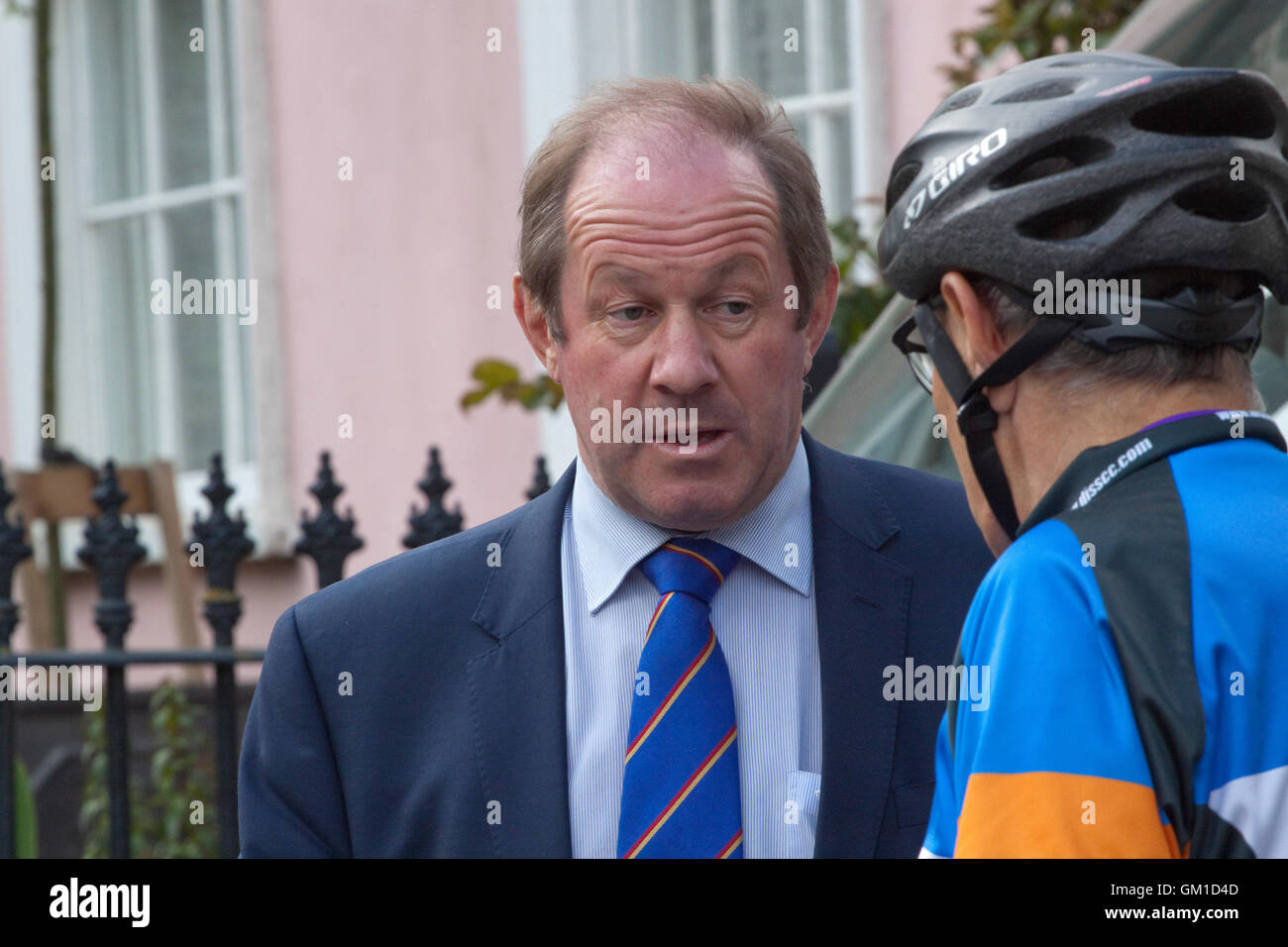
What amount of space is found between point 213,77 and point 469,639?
22.8ft

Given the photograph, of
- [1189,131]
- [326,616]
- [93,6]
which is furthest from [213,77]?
[1189,131]

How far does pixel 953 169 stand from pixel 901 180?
0.19 meters

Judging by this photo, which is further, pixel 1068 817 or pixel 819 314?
pixel 819 314

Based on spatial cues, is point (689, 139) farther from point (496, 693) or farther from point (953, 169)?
point (496, 693)

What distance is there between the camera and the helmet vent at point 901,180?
2043 mm

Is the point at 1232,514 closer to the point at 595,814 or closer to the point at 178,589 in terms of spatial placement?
the point at 595,814

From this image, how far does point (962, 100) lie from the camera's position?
1999 mm

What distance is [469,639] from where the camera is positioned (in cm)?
246

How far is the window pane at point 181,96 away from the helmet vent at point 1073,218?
764cm

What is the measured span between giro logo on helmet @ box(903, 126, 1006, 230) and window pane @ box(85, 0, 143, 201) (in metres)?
7.99

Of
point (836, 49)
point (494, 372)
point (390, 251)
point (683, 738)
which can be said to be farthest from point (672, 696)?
point (390, 251)

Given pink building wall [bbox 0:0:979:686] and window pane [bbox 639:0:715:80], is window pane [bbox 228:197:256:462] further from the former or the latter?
window pane [bbox 639:0:715:80]

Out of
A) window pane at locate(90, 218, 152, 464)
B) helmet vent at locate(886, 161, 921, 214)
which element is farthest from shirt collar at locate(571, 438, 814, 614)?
window pane at locate(90, 218, 152, 464)

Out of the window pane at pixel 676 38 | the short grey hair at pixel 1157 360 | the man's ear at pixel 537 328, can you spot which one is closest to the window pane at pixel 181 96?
the window pane at pixel 676 38
